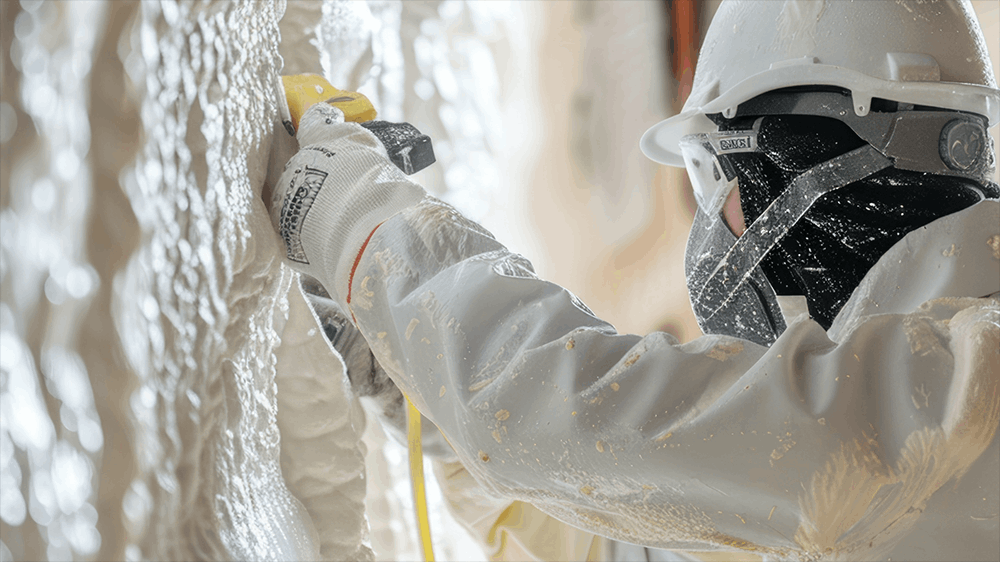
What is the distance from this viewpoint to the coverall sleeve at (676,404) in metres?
0.59

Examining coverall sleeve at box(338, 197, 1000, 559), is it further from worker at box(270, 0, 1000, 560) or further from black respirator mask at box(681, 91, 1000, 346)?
black respirator mask at box(681, 91, 1000, 346)

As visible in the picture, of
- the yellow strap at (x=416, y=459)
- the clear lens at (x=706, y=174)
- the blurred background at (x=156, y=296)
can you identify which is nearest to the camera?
the blurred background at (x=156, y=296)

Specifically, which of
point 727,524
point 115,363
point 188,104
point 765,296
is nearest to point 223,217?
point 188,104

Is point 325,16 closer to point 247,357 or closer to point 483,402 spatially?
point 247,357

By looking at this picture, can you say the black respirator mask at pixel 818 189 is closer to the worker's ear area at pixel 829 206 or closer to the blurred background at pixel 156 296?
the worker's ear area at pixel 829 206

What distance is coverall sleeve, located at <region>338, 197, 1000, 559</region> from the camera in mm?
592

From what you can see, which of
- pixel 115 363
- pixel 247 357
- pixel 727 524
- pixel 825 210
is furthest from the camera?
pixel 825 210

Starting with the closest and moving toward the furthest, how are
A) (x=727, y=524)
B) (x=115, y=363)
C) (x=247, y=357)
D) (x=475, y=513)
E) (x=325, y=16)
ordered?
(x=115, y=363) < (x=727, y=524) < (x=247, y=357) < (x=325, y=16) < (x=475, y=513)

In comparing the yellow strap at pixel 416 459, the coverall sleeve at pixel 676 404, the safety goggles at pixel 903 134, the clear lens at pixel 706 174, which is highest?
the safety goggles at pixel 903 134

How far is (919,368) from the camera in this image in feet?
2.03

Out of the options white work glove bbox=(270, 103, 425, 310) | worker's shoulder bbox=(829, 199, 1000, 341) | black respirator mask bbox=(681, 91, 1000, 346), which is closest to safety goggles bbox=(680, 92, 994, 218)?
black respirator mask bbox=(681, 91, 1000, 346)

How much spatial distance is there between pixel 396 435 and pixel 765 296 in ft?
2.12

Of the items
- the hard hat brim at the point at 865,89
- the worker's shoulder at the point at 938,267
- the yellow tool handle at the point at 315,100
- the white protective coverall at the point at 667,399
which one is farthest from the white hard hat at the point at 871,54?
the yellow tool handle at the point at 315,100

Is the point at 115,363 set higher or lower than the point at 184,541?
higher
